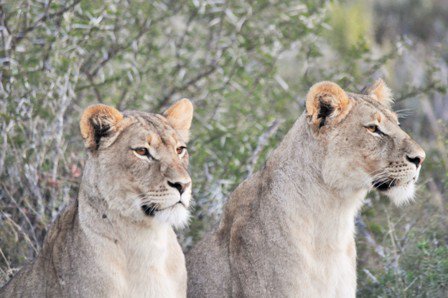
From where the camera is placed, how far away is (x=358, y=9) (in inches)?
607

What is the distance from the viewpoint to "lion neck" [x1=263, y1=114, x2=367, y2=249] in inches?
196

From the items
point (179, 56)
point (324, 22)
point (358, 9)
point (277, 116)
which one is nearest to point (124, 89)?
point (179, 56)

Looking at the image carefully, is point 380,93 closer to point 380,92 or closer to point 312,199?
point 380,92

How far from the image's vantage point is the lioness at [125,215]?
4.62 metres

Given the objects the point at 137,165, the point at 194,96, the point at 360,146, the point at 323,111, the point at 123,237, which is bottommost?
the point at 194,96

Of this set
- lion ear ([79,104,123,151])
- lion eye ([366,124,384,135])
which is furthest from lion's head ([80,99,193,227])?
lion eye ([366,124,384,135])

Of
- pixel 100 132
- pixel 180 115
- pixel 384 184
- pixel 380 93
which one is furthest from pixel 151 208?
pixel 380 93

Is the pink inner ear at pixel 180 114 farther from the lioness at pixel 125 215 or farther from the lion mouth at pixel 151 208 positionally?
the lion mouth at pixel 151 208

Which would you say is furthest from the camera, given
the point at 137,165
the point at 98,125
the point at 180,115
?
the point at 180,115

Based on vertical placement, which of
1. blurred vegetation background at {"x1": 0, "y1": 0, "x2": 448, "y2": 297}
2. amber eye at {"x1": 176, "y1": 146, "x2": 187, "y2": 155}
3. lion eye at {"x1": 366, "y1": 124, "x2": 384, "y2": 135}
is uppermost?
amber eye at {"x1": 176, "y1": 146, "x2": 187, "y2": 155}

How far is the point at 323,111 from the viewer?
5043mm

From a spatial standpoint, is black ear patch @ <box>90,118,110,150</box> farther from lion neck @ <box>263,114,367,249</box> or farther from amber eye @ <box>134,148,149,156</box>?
lion neck @ <box>263,114,367,249</box>

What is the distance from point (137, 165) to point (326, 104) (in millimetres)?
1093

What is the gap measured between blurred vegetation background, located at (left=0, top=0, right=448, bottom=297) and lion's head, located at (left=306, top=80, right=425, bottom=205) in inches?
37.0
